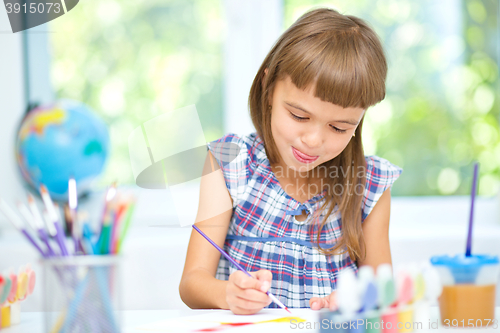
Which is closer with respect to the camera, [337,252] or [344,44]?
[344,44]

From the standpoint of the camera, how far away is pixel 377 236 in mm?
889

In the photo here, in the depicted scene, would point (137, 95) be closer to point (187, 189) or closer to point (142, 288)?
point (187, 189)

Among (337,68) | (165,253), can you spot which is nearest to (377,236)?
(337,68)

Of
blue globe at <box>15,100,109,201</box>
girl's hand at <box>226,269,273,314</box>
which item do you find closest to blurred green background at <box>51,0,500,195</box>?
blue globe at <box>15,100,109,201</box>

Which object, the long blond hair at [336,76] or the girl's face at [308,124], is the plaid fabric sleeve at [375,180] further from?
the girl's face at [308,124]

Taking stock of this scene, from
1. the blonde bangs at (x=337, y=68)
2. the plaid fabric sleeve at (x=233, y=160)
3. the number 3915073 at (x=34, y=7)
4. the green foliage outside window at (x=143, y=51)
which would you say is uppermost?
the number 3915073 at (x=34, y=7)

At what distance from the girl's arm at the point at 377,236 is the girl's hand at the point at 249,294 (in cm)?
37

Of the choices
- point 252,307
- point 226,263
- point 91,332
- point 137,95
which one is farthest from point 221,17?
point 91,332

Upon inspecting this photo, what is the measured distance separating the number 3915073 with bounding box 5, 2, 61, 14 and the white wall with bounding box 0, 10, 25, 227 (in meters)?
0.03

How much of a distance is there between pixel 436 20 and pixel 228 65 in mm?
746

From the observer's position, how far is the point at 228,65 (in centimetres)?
163

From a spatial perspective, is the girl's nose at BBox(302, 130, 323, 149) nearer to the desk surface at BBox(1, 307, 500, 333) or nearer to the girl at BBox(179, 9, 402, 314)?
the girl at BBox(179, 9, 402, 314)

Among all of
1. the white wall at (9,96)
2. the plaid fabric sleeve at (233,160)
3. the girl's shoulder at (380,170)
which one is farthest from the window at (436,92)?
the white wall at (9,96)

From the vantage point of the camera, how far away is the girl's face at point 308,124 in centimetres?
72
